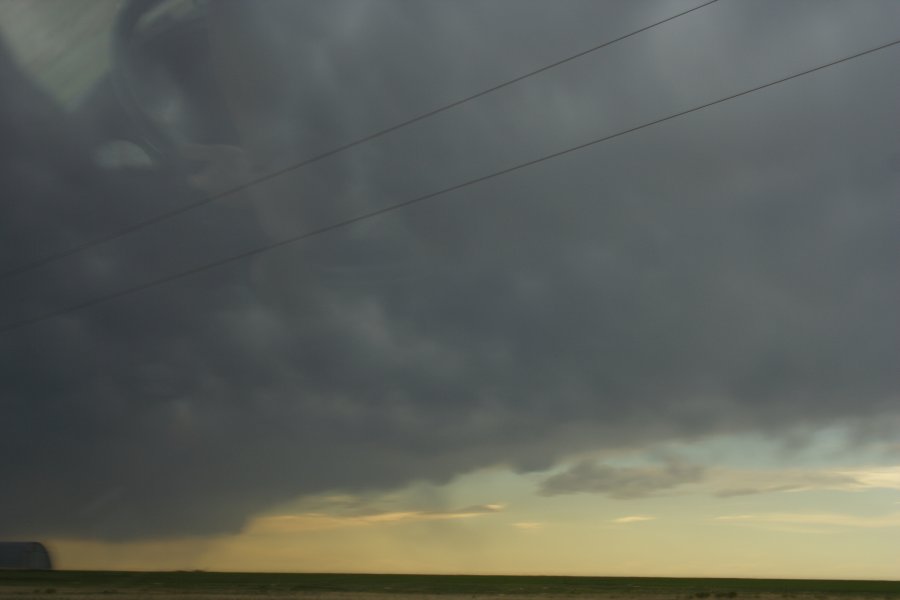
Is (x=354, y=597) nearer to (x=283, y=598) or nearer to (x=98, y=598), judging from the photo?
(x=283, y=598)

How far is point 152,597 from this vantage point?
233ft

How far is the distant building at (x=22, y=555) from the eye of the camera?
149262 mm

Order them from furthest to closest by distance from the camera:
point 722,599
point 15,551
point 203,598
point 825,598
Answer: point 15,551 < point 825,598 < point 722,599 < point 203,598

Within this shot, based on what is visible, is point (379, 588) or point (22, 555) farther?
point (22, 555)

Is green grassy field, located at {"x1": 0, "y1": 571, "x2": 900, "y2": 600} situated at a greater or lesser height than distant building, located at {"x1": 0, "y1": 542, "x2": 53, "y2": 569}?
lesser

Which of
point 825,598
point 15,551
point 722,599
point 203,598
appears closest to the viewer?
point 203,598

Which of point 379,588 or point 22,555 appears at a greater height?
point 22,555

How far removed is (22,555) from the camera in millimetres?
149125

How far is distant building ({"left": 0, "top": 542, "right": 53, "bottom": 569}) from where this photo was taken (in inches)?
5876

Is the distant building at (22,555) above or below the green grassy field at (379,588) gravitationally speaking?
above

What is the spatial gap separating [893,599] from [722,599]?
47.3 feet

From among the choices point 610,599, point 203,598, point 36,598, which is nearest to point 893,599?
point 610,599

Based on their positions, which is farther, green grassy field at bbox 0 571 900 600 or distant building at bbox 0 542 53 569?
distant building at bbox 0 542 53 569

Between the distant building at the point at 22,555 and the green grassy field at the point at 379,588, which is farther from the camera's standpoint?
the distant building at the point at 22,555
